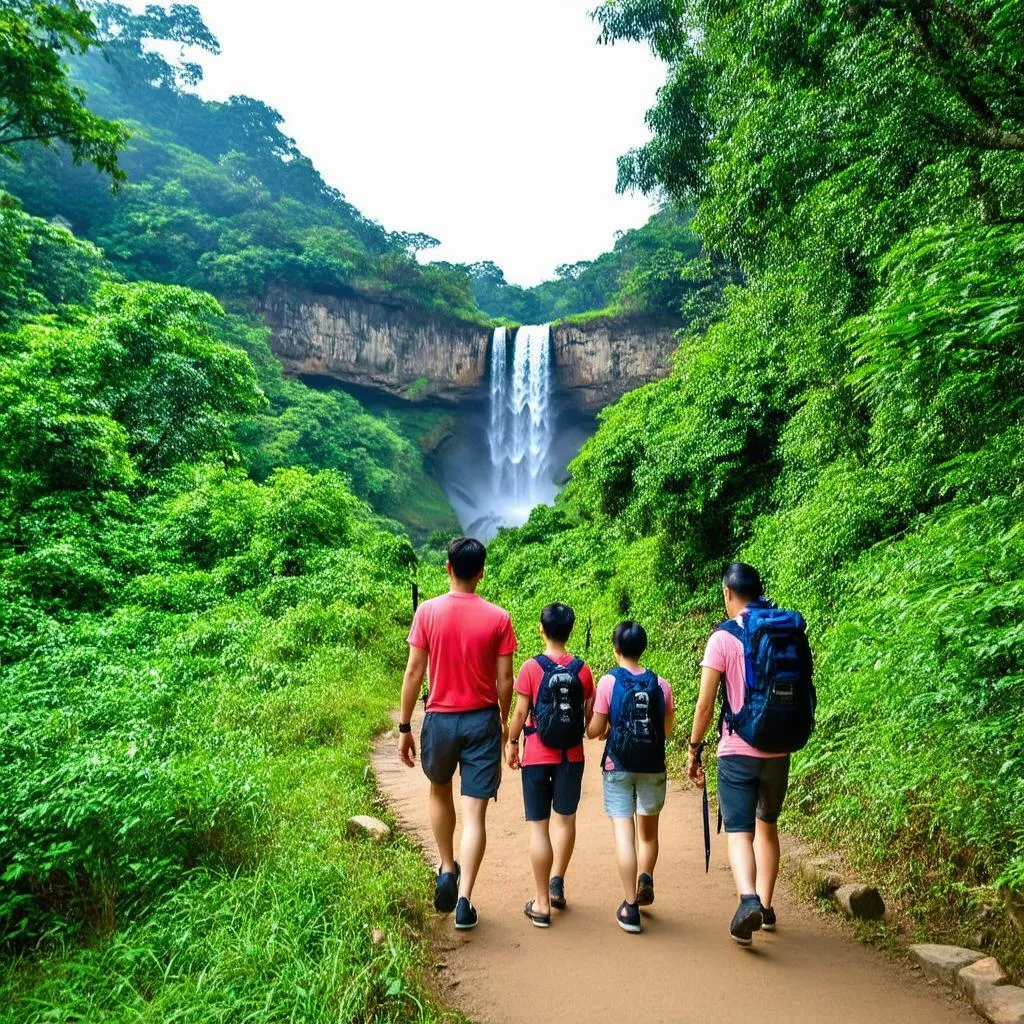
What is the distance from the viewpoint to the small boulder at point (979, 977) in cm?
220

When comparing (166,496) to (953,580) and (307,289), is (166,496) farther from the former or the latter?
(307,289)

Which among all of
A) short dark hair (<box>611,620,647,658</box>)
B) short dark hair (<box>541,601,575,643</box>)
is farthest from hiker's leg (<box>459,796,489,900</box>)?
short dark hair (<box>611,620,647,658</box>)

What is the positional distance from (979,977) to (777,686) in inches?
46.2

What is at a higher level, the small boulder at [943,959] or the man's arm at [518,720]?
the man's arm at [518,720]

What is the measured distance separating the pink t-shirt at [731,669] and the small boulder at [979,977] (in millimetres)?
1000

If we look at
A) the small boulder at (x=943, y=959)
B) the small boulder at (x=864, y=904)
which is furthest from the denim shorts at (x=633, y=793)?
the small boulder at (x=943, y=959)

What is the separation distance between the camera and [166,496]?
12.4m

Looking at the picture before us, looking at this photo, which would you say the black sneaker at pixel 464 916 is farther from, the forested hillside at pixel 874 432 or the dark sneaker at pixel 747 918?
the forested hillside at pixel 874 432

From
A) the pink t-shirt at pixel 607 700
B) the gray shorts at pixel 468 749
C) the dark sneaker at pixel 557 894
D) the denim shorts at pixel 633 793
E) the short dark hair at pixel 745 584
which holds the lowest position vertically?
the dark sneaker at pixel 557 894

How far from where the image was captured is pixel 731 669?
2629 millimetres

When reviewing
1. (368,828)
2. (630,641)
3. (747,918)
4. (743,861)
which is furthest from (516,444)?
(747,918)

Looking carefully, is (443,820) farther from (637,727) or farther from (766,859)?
(766,859)

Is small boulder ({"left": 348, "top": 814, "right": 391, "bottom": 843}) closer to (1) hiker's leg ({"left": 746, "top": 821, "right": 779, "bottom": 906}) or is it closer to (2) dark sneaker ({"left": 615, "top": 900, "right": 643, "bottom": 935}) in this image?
(2) dark sneaker ({"left": 615, "top": 900, "right": 643, "bottom": 935})

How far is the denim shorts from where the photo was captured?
9.00 feet
